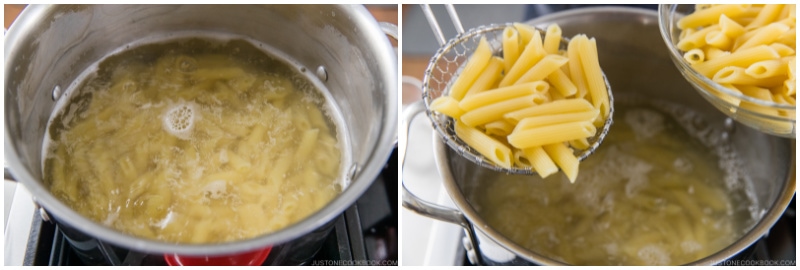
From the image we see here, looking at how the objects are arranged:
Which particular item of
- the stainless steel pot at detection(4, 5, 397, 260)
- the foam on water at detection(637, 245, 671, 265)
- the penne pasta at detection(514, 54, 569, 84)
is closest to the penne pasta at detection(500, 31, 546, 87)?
the penne pasta at detection(514, 54, 569, 84)

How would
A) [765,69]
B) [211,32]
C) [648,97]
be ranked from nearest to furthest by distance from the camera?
[765,69]
[211,32]
[648,97]

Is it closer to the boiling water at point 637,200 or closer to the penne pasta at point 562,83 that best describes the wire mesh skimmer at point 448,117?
the penne pasta at point 562,83

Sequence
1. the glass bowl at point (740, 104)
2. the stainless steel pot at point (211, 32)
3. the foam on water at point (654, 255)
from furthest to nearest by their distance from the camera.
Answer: the foam on water at point (654, 255) → the glass bowl at point (740, 104) → the stainless steel pot at point (211, 32)

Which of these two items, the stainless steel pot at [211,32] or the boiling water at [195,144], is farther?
the boiling water at [195,144]

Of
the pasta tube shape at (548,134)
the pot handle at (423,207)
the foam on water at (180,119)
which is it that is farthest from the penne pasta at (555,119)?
→ the foam on water at (180,119)

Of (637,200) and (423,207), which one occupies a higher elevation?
(423,207)

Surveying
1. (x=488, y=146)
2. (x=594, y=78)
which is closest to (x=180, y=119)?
(x=488, y=146)

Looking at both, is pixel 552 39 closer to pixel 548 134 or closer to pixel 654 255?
pixel 548 134
